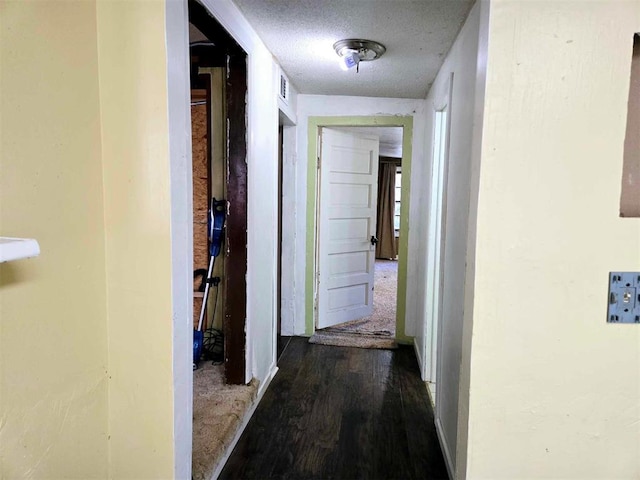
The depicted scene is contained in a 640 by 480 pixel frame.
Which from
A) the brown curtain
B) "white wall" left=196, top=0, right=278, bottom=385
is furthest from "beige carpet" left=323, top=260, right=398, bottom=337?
the brown curtain

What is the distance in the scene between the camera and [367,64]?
2.62 metres

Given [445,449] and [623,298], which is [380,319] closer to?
[445,449]

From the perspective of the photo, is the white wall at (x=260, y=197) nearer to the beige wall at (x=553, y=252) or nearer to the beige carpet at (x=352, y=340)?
the beige carpet at (x=352, y=340)

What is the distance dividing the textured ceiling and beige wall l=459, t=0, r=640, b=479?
96 centimetres

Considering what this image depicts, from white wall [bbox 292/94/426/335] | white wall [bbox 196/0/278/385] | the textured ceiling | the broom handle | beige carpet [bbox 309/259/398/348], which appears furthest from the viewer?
beige carpet [bbox 309/259/398/348]

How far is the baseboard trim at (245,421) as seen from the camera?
1.84m

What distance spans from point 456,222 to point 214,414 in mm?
1584

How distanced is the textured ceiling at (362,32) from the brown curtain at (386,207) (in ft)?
18.5

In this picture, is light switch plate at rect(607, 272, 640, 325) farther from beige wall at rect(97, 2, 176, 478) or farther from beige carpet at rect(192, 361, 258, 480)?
beige carpet at rect(192, 361, 258, 480)

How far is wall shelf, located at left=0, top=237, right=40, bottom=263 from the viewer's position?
0.72 m

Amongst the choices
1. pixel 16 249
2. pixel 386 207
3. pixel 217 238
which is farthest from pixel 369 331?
Result: pixel 386 207

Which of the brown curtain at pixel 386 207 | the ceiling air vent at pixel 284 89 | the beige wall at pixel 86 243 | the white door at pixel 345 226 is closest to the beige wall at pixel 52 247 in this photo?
the beige wall at pixel 86 243

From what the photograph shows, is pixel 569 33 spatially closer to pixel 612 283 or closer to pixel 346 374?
pixel 612 283

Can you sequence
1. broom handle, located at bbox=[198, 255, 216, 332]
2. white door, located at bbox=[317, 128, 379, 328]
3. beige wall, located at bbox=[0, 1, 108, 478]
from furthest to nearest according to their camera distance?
white door, located at bbox=[317, 128, 379, 328] → broom handle, located at bbox=[198, 255, 216, 332] → beige wall, located at bbox=[0, 1, 108, 478]
